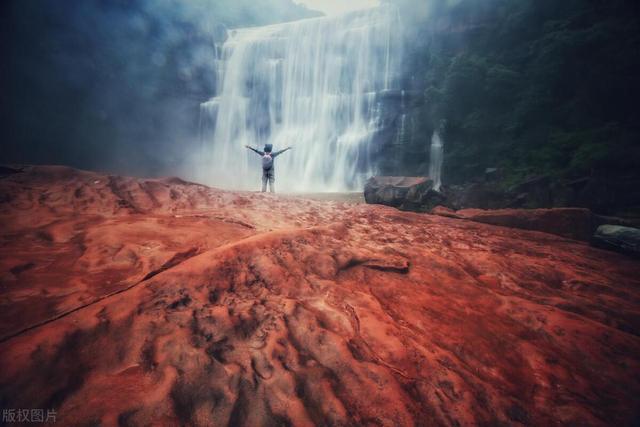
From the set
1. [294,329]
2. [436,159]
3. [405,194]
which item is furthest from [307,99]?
[294,329]

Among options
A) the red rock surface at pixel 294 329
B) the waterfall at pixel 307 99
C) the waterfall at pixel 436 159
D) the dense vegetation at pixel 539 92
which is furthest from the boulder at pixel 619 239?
the waterfall at pixel 307 99

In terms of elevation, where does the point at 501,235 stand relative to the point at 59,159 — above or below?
below

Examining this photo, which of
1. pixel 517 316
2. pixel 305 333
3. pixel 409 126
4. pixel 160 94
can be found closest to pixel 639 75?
pixel 409 126

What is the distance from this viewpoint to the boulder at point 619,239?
4.37m

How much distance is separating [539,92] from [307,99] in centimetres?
1635

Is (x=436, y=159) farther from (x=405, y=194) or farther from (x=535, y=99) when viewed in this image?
(x=405, y=194)

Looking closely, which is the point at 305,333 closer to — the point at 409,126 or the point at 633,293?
the point at 633,293

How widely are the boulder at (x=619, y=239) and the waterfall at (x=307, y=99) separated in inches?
623

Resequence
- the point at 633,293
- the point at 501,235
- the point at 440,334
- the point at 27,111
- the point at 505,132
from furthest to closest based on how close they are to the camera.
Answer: the point at 27,111
the point at 505,132
the point at 501,235
the point at 633,293
the point at 440,334

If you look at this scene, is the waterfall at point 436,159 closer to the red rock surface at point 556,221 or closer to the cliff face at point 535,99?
the cliff face at point 535,99

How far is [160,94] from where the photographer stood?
25.8 meters

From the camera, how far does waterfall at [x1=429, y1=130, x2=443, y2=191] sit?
1867cm

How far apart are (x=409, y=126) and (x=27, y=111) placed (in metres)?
28.0

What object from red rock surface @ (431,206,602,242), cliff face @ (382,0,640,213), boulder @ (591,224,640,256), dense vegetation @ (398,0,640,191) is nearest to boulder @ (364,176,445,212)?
red rock surface @ (431,206,602,242)
